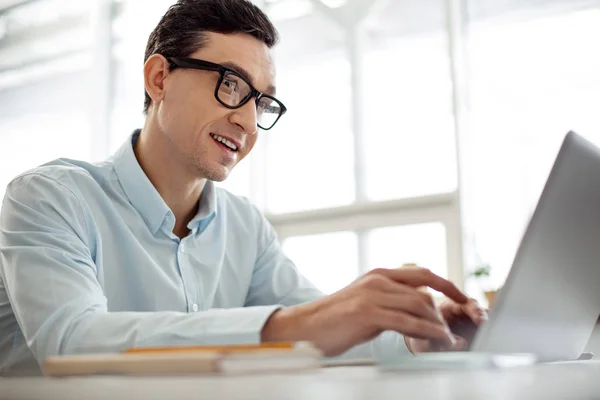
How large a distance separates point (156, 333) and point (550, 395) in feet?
1.68

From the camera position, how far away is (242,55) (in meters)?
1.63

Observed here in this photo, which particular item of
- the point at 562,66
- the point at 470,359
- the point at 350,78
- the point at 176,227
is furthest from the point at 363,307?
the point at 350,78

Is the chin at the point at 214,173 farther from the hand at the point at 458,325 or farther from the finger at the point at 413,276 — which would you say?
the finger at the point at 413,276

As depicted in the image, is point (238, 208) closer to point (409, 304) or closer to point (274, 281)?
point (274, 281)

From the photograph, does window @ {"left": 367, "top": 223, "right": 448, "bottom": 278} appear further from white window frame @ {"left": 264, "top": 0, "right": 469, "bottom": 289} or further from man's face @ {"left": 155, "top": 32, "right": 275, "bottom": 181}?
man's face @ {"left": 155, "top": 32, "right": 275, "bottom": 181}

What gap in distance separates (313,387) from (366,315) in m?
0.33

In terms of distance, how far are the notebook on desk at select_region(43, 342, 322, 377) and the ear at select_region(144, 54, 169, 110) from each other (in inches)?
48.6

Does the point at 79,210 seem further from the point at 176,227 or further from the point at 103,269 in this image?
the point at 176,227

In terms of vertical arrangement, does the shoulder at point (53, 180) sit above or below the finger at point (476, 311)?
above

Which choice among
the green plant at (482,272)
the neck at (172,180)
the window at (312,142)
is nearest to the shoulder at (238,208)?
the neck at (172,180)

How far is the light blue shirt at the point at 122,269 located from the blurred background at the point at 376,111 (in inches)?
78.0

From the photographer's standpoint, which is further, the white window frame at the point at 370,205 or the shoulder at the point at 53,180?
the white window frame at the point at 370,205

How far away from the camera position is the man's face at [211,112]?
159 cm

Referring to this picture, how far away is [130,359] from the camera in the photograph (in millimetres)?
506
